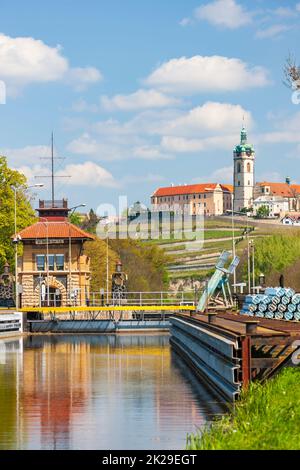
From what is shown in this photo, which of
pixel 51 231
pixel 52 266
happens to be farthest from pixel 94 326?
pixel 51 231

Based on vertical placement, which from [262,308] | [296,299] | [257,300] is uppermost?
[296,299]

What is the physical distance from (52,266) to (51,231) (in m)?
3.26

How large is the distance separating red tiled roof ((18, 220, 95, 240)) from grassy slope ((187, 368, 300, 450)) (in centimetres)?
7376

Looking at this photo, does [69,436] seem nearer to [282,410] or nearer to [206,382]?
[282,410]

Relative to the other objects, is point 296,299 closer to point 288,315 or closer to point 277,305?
point 277,305

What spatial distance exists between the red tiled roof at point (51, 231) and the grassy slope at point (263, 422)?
7376 centimetres

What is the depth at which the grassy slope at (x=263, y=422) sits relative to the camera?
16984mm

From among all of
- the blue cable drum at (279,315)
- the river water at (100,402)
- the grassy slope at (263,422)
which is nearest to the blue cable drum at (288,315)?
the blue cable drum at (279,315)

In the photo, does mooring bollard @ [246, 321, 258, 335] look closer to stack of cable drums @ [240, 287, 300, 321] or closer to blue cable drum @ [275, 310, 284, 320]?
stack of cable drums @ [240, 287, 300, 321]

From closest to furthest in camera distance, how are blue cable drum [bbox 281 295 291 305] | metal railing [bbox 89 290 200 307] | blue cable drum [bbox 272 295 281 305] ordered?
1. blue cable drum [bbox 281 295 291 305]
2. blue cable drum [bbox 272 295 281 305]
3. metal railing [bbox 89 290 200 307]

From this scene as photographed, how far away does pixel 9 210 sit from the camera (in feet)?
320

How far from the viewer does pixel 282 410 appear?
19922 millimetres

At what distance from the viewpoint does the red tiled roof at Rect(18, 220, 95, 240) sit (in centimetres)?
9861

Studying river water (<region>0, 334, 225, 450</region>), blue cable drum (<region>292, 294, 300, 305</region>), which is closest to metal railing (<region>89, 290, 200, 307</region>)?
blue cable drum (<region>292, 294, 300, 305</region>)
